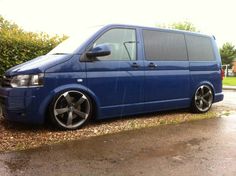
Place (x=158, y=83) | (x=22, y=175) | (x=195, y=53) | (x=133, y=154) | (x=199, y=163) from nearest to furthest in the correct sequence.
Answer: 1. (x=22, y=175)
2. (x=199, y=163)
3. (x=133, y=154)
4. (x=158, y=83)
5. (x=195, y=53)

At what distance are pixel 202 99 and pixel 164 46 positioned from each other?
1.63 meters

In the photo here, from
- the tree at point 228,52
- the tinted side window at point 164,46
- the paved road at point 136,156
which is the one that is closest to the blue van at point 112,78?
the tinted side window at point 164,46

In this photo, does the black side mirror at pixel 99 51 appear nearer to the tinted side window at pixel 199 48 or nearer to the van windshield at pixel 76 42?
the van windshield at pixel 76 42

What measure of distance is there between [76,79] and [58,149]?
1406mm

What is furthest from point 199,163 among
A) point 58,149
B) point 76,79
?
point 76,79

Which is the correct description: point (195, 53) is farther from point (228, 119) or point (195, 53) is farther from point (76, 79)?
point (76, 79)

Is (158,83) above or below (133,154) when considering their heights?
above

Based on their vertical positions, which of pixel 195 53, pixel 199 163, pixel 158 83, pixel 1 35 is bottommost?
pixel 199 163

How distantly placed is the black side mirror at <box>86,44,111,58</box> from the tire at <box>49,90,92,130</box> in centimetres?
68

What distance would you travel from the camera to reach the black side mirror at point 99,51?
530 centimetres

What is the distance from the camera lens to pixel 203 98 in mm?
7168

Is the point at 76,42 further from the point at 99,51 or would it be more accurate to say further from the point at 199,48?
the point at 199,48

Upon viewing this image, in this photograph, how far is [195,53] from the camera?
7.02m

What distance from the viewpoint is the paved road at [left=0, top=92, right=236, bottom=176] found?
3.46 meters
